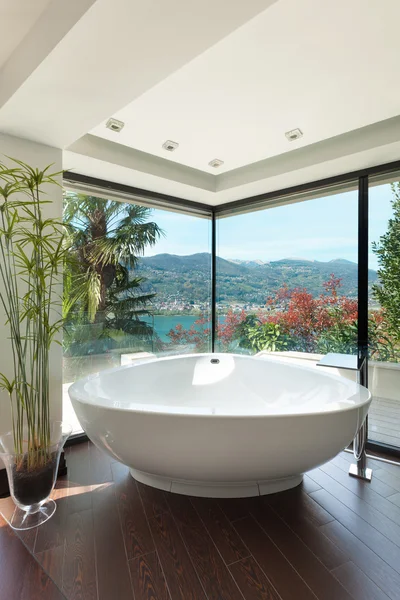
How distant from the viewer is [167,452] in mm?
1817

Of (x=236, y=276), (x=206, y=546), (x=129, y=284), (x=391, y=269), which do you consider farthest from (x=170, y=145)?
(x=206, y=546)

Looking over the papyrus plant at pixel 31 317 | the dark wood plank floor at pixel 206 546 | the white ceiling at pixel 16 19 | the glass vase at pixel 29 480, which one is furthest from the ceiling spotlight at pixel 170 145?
the dark wood plank floor at pixel 206 546

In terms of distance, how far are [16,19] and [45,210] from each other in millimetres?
1108

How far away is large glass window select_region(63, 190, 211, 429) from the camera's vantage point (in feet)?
9.89

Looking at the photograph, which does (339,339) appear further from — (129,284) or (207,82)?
(207,82)

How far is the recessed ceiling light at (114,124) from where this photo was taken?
2410 mm

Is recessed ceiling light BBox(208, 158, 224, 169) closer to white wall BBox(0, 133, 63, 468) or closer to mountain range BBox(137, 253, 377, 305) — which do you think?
mountain range BBox(137, 253, 377, 305)

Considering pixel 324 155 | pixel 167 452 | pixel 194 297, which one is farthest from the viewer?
pixel 194 297

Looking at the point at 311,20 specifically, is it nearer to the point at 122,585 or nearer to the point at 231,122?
the point at 231,122

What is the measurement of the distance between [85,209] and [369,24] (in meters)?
2.40

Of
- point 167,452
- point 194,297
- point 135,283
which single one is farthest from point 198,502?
point 194,297

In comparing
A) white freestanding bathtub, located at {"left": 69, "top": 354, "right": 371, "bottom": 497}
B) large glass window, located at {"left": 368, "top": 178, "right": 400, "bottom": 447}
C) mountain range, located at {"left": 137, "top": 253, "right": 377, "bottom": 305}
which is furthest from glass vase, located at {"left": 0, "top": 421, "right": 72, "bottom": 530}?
large glass window, located at {"left": 368, "top": 178, "right": 400, "bottom": 447}

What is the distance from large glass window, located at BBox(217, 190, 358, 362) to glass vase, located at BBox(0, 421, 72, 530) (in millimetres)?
2354

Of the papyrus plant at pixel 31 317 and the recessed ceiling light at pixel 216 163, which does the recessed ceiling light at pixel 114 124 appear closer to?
the papyrus plant at pixel 31 317
